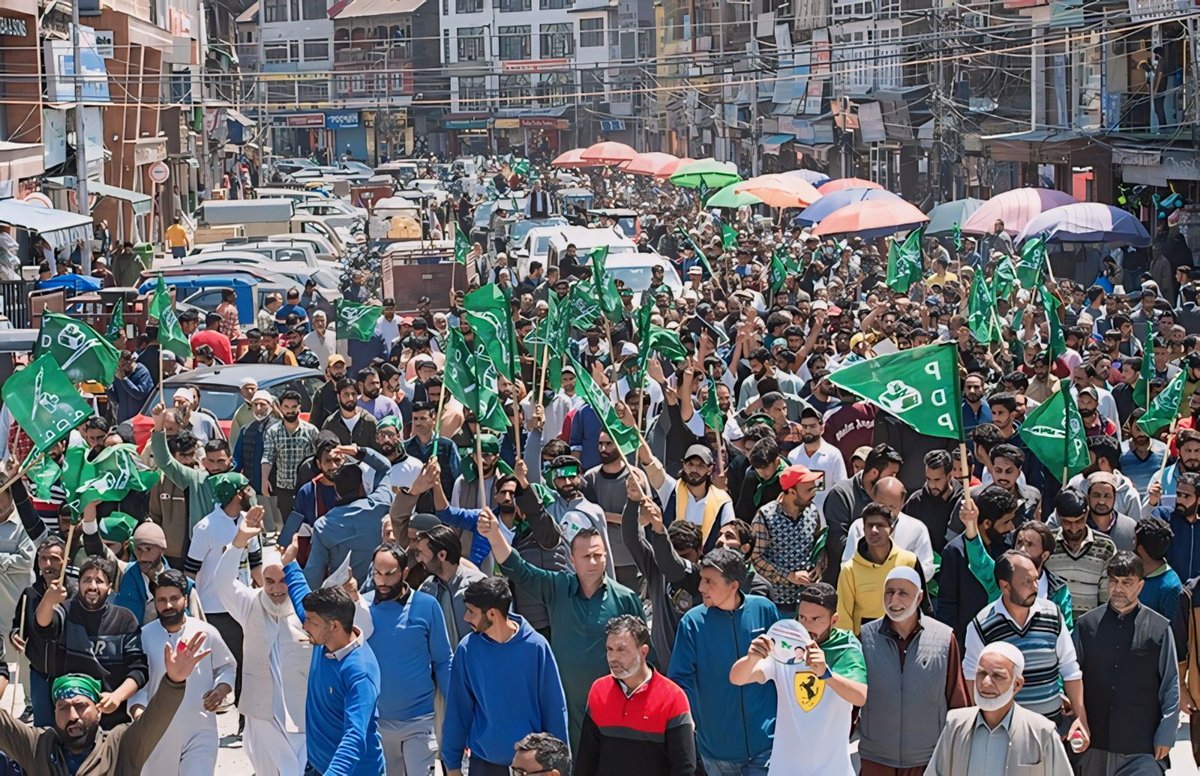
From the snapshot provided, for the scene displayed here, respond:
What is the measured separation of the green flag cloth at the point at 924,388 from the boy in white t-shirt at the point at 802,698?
9.77 ft

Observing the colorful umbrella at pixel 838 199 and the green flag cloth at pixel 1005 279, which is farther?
the colorful umbrella at pixel 838 199

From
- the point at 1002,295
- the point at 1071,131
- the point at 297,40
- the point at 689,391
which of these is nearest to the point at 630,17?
the point at 297,40

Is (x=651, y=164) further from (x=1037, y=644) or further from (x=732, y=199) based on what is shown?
(x=1037, y=644)

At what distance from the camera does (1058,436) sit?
10.6 meters

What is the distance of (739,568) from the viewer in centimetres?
725

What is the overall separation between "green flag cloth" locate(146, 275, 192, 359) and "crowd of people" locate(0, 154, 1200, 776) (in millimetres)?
2633

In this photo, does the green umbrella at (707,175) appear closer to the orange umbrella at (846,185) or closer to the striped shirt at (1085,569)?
the orange umbrella at (846,185)

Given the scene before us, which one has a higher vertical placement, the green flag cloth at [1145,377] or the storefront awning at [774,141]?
the storefront awning at [774,141]

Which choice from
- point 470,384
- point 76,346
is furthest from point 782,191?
point 470,384

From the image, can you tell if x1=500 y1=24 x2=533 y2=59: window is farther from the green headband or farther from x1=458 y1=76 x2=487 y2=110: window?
the green headband

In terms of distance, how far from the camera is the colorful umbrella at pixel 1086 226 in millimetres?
22828

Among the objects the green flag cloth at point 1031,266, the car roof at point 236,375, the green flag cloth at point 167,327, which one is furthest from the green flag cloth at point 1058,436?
the green flag cloth at point 1031,266

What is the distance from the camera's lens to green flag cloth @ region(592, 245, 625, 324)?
56.7 feet

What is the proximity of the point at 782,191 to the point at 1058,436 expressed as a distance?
21.9 m
